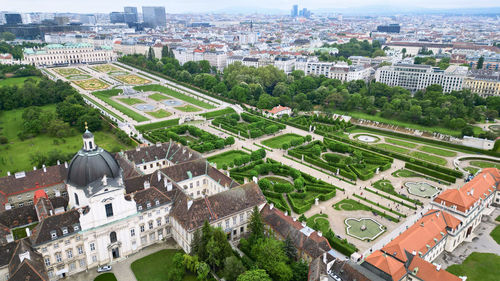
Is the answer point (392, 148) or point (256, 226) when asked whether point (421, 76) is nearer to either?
point (392, 148)

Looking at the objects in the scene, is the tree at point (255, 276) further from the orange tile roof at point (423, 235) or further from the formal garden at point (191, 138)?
the formal garden at point (191, 138)

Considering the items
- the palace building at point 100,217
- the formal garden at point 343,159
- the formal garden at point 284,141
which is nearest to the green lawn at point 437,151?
the formal garden at point 343,159

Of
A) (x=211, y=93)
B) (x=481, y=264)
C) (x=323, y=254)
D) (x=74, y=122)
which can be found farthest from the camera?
(x=211, y=93)

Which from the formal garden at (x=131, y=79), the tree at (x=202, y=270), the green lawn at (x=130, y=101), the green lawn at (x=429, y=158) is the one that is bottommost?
the green lawn at (x=429, y=158)

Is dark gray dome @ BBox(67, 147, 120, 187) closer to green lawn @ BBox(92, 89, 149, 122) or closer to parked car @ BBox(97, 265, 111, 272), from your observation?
parked car @ BBox(97, 265, 111, 272)

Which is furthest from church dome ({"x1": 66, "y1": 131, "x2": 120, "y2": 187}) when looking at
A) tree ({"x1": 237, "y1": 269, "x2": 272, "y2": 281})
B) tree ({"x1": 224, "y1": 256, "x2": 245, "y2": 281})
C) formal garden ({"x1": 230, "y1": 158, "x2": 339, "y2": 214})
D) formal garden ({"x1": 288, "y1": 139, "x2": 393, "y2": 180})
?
formal garden ({"x1": 288, "y1": 139, "x2": 393, "y2": 180})

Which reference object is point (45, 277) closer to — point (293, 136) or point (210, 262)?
point (210, 262)

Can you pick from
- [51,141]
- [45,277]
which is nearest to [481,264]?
[45,277]
